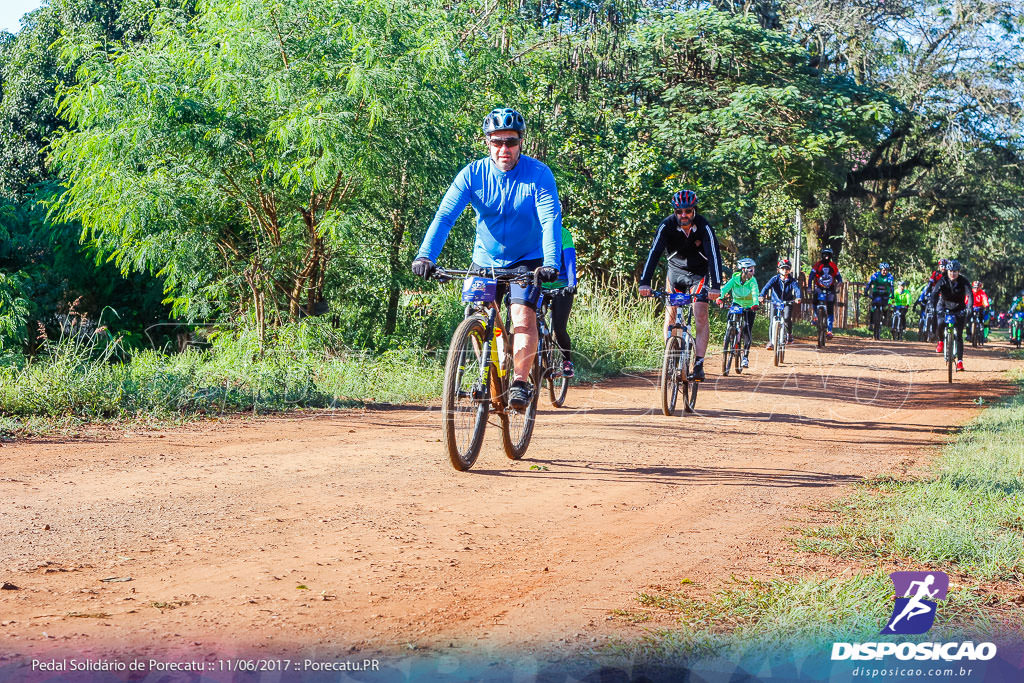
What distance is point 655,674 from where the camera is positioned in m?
3.11

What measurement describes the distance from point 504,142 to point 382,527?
2.73 m

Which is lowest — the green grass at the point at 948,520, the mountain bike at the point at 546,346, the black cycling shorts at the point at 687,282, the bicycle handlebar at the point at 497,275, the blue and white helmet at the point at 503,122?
the green grass at the point at 948,520

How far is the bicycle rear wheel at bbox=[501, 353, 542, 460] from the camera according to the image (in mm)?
6797

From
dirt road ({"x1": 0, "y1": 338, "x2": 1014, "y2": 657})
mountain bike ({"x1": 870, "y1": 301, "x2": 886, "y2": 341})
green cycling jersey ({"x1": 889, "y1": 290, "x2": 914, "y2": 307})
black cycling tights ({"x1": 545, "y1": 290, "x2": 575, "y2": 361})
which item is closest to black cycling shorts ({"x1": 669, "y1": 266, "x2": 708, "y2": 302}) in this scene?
black cycling tights ({"x1": 545, "y1": 290, "x2": 575, "y2": 361})

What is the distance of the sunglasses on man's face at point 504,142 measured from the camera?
254 inches

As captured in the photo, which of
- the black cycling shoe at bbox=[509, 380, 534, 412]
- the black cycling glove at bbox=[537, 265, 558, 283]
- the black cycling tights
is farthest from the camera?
the black cycling tights

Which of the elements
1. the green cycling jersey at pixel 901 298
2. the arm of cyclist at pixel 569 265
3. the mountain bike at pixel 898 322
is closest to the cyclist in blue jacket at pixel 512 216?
the arm of cyclist at pixel 569 265

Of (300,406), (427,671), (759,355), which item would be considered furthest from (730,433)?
(759,355)

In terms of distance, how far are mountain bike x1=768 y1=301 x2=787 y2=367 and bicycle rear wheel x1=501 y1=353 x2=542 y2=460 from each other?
11.6 metres

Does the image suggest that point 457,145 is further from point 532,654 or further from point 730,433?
point 532,654

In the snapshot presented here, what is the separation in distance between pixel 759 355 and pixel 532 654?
17504 mm

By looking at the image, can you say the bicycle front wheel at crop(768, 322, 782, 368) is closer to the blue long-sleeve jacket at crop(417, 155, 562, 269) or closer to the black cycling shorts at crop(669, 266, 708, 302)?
the black cycling shorts at crop(669, 266, 708, 302)

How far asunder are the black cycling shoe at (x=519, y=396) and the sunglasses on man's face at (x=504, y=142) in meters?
1.53

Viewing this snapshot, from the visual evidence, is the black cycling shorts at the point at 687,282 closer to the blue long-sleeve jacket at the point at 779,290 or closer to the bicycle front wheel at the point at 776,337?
the blue long-sleeve jacket at the point at 779,290
